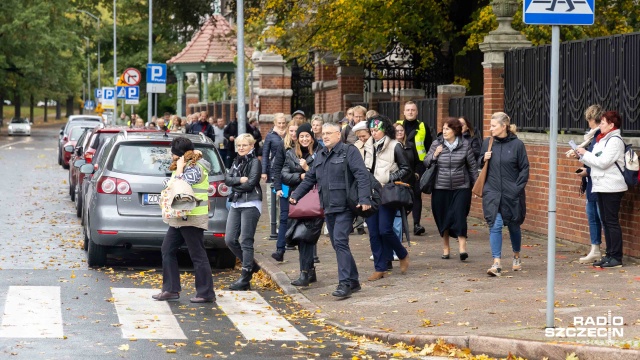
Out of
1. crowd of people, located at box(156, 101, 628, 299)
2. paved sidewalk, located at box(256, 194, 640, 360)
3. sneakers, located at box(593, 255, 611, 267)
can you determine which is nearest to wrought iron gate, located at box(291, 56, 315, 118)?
paved sidewalk, located at box(256, 194, 640, 360)

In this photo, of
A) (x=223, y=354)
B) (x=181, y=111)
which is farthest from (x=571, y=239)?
(x=181, y=111)

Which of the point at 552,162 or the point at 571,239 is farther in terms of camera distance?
the point at 571,239

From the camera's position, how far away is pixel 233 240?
1287cm

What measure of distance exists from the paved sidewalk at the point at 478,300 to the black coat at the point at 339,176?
914 millimetres

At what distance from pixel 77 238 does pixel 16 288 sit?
5.57m

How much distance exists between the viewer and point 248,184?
12617mm

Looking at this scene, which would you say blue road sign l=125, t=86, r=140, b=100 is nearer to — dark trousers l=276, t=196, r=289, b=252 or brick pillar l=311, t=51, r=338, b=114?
brick pillar l=311, t=51, r=338, b=114

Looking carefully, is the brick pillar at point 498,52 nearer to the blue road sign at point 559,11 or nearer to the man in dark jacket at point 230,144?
the blue road sign at point 559,11

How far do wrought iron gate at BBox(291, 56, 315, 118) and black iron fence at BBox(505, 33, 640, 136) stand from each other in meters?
17.5

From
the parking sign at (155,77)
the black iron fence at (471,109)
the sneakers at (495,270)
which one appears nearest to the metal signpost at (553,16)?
the sneakers at (495,270)

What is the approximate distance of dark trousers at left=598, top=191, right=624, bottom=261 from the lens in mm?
12609

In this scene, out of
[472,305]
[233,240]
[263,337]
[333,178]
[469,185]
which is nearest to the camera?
[263,337]

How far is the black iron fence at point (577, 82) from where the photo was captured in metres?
13.6

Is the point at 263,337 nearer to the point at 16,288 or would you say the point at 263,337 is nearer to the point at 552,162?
the point at 552,162
